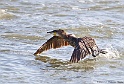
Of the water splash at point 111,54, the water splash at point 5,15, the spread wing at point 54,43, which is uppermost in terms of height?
the water splash at point 5,15

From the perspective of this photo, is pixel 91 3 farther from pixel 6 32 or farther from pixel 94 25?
pixel 6 32

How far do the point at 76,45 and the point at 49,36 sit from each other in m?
2.40

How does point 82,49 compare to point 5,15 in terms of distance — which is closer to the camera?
point 82,49

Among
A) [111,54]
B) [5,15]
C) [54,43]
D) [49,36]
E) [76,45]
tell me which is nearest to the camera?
[76,45]

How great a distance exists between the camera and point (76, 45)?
9836mm

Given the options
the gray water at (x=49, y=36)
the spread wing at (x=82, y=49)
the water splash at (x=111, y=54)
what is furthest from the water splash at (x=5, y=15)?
the spread wing at (x=82, y=49)

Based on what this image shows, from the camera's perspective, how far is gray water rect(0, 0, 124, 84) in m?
8.85

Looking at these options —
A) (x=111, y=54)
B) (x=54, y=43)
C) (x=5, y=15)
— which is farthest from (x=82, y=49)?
(x=5, y=15)

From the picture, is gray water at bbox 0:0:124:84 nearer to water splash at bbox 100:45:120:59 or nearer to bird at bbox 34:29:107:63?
water splash at bbox 100:45:120:59

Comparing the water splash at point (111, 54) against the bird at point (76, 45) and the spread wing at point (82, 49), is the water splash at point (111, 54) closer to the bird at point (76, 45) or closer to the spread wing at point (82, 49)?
the bird at point (76, 45)

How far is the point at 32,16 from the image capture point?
14203 millimetres

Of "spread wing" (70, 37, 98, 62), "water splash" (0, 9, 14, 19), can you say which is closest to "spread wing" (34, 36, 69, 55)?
"spread wing" (70, 37, 98, 62)

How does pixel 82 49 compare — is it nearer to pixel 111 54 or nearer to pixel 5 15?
pixel 111 54

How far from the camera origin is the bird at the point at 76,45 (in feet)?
30.5
